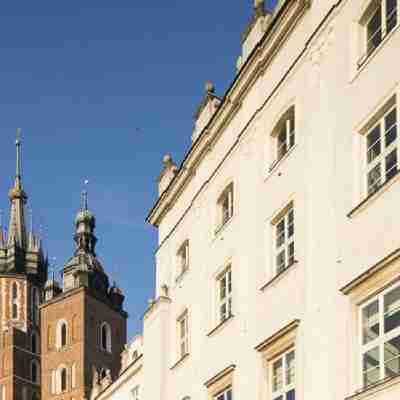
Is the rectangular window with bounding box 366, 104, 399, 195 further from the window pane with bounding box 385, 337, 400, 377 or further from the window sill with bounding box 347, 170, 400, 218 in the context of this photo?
the window pane with bounding box 385, 337, 400, 377

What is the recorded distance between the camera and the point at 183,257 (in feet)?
96.1

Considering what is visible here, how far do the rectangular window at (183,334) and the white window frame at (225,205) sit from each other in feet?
10.0

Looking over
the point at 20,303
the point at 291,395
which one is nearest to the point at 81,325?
the point at 20,303

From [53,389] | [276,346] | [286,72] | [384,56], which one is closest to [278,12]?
[286,72]

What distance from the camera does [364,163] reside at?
1798 cm

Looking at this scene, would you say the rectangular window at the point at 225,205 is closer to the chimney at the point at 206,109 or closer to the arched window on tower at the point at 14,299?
the chimney at the point at 206,109

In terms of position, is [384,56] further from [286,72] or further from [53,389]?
[53,389]

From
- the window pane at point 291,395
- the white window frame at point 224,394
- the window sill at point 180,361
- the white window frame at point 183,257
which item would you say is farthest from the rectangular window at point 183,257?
the window pane at point 291,395

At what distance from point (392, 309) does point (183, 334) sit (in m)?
12.3

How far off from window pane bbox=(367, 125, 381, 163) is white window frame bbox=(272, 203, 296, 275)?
3.13 metres

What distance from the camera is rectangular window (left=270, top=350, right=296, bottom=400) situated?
19.8 meters

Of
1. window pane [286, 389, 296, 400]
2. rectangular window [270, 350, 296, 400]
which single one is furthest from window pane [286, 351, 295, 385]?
window pane [286, 389, 296, 400]

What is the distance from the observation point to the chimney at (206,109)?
92.1ft

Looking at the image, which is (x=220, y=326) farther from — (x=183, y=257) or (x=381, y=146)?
(x=381, y=146)
